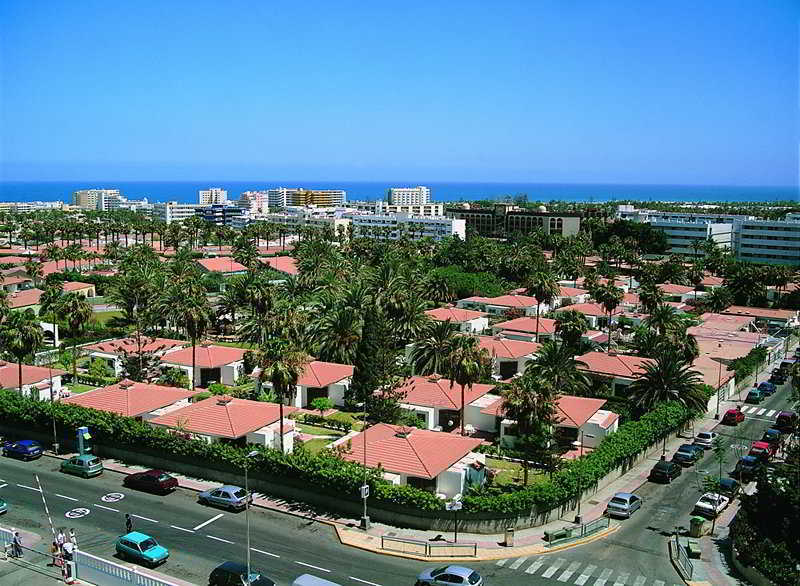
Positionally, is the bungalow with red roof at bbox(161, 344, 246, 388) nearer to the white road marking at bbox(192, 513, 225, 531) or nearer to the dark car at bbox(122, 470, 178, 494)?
the dark car at bbox(122, 470, 178, 494)

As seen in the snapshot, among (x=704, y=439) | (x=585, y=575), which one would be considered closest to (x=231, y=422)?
(x=585, y=575)

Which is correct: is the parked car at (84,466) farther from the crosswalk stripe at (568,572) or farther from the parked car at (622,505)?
the parked car at (622,505)

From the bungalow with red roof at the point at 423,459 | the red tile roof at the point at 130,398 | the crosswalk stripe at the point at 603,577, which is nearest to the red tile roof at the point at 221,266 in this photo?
the red tile roof at the point at 130,398

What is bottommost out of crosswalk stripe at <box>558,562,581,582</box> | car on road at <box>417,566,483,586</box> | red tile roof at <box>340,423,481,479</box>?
crosswalk stripe at <box>558,562,581,582</box>

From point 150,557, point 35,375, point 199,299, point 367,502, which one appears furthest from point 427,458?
point 35,375

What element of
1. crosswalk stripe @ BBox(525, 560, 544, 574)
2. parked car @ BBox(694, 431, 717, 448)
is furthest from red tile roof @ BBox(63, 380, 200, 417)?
parked car @ BBox(694, 431, 717, 448)

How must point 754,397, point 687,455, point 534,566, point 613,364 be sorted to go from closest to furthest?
point 534,566, point 687,455, point 754,397, point 613,364

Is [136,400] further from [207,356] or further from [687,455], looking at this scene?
[687,455]
